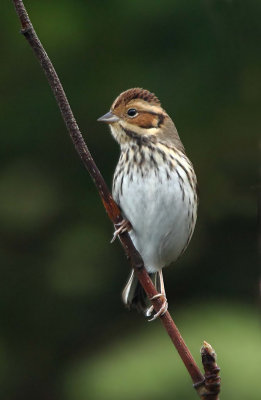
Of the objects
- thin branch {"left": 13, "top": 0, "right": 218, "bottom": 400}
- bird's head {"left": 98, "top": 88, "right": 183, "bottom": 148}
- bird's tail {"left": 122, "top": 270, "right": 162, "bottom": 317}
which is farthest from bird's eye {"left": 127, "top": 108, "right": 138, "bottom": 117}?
thin branch {"left": 13, "top": 0, "right": 218, "bottom": 400}

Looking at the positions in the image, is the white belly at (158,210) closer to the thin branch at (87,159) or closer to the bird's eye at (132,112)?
the bird's eye at (132,112)

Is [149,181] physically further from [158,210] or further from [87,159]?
[87,159]

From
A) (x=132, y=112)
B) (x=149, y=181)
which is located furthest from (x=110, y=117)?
(x=149, y=181)

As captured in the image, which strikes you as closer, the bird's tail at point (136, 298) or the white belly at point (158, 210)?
the white belly at point (158, 210)

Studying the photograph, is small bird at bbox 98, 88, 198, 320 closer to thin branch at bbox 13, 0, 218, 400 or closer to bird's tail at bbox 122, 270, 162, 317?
bird's tail at bbox 122, 270, 162, 317

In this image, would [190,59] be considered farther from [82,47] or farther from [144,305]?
[144,305]

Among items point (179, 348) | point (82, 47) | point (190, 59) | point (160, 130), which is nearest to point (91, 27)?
point (82, 47)

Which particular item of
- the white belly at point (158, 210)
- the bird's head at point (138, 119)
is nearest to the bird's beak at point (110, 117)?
the bird's head at point (138, 119)
